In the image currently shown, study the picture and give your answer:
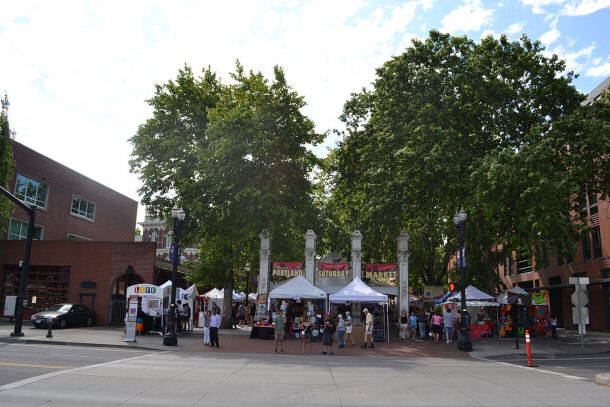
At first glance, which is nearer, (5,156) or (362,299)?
(362,299)

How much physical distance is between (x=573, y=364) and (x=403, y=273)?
14276 mm

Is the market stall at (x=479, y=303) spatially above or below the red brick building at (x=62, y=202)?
below

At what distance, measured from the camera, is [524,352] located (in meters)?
20.4

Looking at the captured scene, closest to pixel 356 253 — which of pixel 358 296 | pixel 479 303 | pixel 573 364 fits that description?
pixel 358 296

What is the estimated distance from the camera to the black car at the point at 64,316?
87.8ft

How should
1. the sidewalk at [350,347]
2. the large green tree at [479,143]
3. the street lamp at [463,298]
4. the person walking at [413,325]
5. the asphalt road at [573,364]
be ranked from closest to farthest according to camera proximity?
the asphalt road at [573,364]
the sidewalk at [350,347]
the street lamp at [463,298]
the large green tree at [479,143]
the person walking at [413,325]

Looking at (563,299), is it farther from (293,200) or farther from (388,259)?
(293,200)

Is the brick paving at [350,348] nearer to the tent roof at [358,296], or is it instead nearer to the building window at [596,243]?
the tent roof at [358,296]

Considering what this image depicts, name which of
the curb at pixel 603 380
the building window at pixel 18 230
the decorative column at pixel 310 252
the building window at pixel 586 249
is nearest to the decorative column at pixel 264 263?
the decorative column at pixel 310 252

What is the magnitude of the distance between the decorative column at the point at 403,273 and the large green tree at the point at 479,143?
113 centimetres

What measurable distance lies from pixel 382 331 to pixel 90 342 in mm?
14921

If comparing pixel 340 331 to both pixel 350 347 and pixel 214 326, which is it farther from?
pixel 214 326

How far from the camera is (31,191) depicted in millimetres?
39562

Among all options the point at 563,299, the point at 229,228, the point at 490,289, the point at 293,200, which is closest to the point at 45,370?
the point at 229,228
